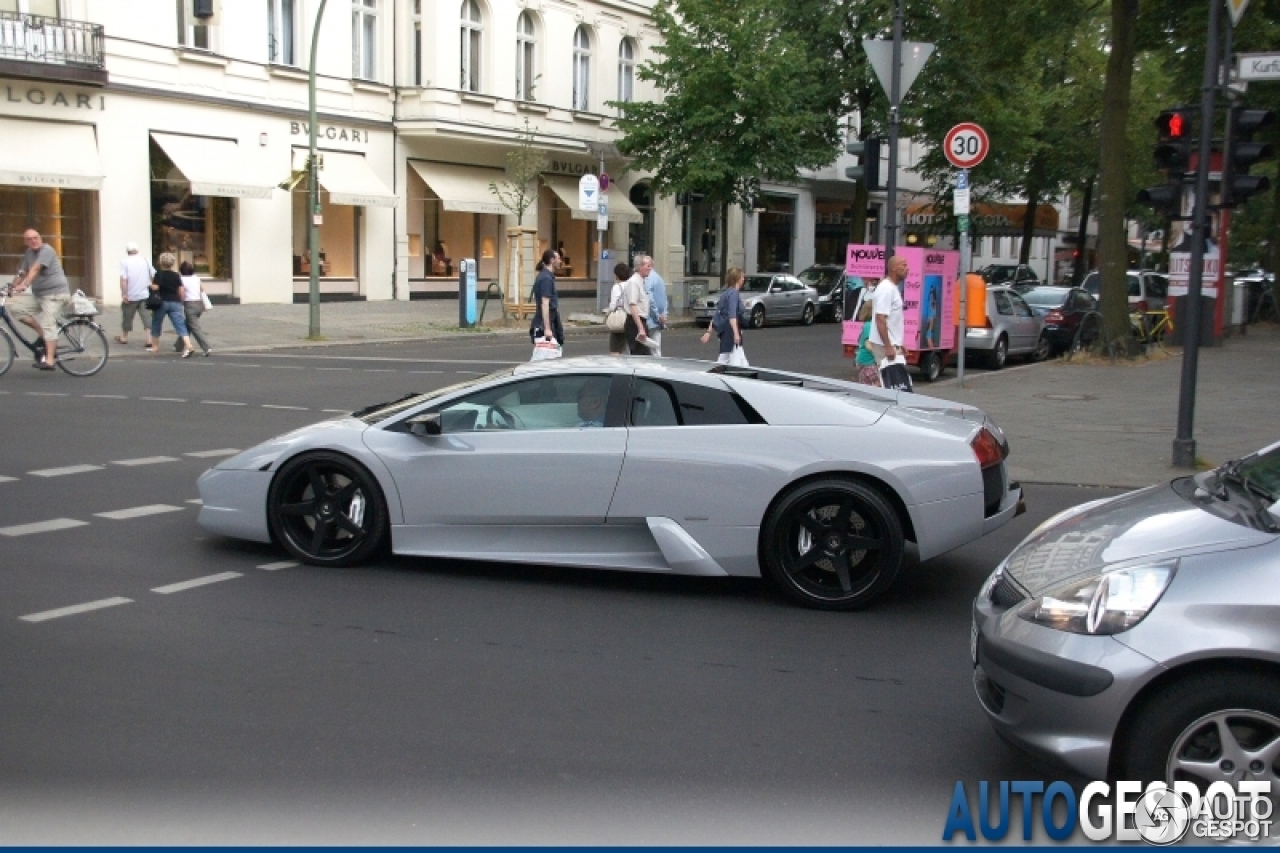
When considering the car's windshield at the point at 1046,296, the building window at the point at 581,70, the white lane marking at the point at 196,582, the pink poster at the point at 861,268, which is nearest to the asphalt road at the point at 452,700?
the white lane marking at the point at 196,582

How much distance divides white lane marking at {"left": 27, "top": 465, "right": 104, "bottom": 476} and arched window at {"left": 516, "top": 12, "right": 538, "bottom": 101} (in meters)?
30.8

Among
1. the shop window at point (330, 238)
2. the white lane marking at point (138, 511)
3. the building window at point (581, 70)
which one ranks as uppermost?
the building window at point (581, 70)

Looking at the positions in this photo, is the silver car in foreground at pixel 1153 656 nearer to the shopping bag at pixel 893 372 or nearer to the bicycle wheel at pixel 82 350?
the shopping bag at pixel 893 372

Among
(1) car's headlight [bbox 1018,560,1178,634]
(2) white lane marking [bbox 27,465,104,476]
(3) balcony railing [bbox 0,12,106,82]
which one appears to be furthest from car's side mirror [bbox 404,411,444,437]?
(3) balcony railing [bbox 0,12,106,82]

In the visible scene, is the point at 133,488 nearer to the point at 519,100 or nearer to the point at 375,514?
the point at 375,514

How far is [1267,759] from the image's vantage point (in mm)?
3936

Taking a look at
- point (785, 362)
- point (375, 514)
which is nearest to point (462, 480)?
point (375, 514)

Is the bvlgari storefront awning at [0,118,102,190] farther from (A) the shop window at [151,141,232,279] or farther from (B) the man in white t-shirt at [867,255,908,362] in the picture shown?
(B) the man in white t-shirt at [867,255,908,362]

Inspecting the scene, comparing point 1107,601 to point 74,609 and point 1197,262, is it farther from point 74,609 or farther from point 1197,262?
point 1197,262

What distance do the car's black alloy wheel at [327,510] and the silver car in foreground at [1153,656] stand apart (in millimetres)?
4156

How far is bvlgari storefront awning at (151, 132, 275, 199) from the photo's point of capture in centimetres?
3066

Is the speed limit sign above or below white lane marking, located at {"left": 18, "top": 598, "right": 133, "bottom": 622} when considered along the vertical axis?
above

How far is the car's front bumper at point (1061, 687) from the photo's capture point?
13.3 feet

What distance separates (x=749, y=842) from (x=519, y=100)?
37.4m
